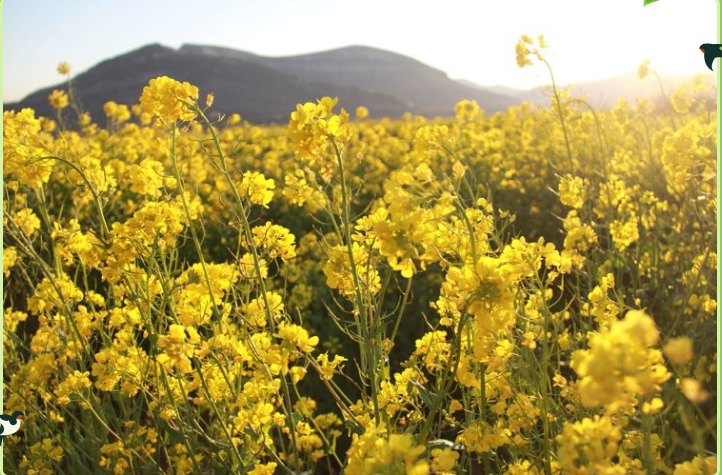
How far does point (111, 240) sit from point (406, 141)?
6952mm

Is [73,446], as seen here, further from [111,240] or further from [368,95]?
[368,95]

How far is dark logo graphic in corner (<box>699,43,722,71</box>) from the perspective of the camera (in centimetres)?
167

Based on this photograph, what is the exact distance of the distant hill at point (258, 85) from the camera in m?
37.9

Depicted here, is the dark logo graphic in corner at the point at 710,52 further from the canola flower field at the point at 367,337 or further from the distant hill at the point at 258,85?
the distant hill at the point at 258,85

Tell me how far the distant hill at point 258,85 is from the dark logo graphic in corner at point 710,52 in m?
24.7

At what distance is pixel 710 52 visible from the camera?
1694 millimetres

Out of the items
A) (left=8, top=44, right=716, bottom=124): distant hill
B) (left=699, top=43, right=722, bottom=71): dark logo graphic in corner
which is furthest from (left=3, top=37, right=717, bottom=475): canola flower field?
(left=8, top=44, right=716, bottom=124): distant hill

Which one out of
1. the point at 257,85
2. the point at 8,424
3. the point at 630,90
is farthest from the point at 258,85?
the point at 8,424

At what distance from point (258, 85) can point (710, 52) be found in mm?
43648

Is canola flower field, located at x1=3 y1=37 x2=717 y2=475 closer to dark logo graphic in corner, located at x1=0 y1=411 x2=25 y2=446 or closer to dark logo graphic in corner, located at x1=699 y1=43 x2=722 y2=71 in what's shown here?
dark logo graphic in corner, located at x1=0 y1=411 x2=25 y2=446

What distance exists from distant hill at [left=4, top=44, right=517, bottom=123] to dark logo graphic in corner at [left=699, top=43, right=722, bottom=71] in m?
24.7

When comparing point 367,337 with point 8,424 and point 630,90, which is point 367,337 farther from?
A: point 630,90

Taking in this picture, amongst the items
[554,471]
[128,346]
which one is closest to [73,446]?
[128,346]

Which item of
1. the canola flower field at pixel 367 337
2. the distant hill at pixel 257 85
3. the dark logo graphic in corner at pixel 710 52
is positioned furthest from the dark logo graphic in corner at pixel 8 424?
the distant hill at pixel 257 85
